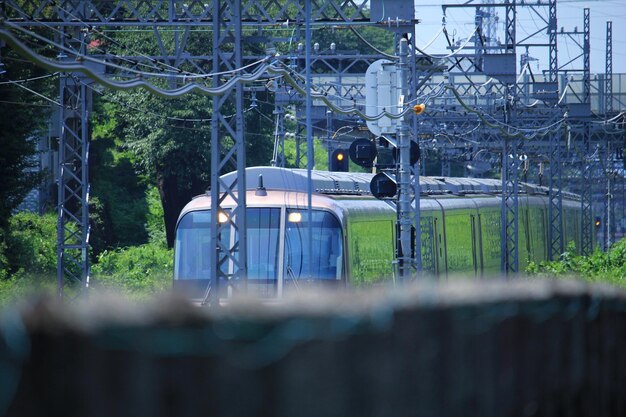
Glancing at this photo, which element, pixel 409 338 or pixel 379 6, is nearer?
pixel 409 338

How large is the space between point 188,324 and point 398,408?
1039mm

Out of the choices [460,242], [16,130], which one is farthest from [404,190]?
[16,130]

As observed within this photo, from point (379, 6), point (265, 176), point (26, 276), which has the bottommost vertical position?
point (26, 276)

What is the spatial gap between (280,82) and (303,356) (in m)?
23.9

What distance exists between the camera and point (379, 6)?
65.8 ft

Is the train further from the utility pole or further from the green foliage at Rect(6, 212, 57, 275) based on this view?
the green foliage at Rect(6, 212, 57, 275)

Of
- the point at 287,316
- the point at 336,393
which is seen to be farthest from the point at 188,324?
the point at 336,393

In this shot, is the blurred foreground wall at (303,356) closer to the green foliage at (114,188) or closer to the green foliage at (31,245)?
the green foliage at (31,245)

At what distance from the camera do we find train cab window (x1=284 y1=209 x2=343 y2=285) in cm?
1845

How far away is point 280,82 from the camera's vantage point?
27.1 metres

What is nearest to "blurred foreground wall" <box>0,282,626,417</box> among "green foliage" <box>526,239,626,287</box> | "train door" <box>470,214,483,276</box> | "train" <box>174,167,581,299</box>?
"train" <box>174,167,581,299</box>

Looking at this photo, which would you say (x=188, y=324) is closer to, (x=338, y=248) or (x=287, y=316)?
(x=287, y=316)

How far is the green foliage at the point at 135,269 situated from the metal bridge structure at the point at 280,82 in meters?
1.33

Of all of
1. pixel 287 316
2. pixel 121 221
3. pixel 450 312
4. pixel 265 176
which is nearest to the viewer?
pixel 287 316
